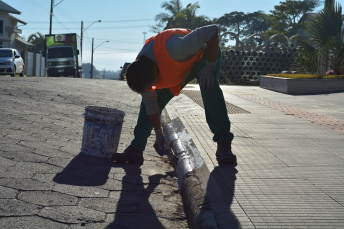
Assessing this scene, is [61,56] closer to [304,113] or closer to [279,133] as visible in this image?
[304,113]

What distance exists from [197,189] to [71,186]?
105 cm

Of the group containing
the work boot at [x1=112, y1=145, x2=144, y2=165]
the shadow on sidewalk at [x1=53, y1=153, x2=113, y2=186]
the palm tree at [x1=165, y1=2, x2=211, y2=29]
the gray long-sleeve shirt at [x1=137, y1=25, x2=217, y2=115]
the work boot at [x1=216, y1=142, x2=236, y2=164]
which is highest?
the palm tree at [x1=165, y1=2, x2=211, y2=29]

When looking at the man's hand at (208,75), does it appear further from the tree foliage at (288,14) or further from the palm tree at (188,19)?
the tree foliage at (288,14)

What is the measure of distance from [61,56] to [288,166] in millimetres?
29681

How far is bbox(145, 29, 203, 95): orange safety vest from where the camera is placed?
4.35 metres

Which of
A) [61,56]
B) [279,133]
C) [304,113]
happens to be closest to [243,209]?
[279,133]

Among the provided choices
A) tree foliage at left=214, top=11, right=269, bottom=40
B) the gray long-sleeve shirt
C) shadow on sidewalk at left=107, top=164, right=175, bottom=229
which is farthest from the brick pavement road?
tree foliage at left=214, top=11, right=269, bottom=40

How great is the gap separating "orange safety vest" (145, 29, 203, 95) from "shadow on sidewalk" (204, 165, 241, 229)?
856 millimetres

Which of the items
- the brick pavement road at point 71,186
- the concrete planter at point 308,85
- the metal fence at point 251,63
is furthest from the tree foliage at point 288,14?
the brick pavement road at point 71,186

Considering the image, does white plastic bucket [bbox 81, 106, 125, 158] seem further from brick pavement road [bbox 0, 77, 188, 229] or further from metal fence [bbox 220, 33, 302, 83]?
metal fence [bbox 220, 33, 302, 83]

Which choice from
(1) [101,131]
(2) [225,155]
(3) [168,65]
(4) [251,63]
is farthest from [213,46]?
(4) [251,63]

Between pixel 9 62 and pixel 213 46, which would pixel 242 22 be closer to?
pixel 9 62

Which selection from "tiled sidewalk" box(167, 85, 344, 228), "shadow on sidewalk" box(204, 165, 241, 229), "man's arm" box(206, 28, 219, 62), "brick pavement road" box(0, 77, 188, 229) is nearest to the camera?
"shadow on sidewalk" box(204, 165, 241, 229)

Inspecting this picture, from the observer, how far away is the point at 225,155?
4578 millimetres
